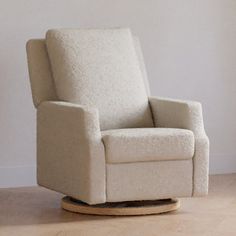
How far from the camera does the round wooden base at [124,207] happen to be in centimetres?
421

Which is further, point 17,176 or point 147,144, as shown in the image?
point 17,176

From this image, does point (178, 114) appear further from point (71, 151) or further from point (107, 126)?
point (71, 151)

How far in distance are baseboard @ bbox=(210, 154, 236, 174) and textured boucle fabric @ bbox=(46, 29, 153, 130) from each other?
112cm

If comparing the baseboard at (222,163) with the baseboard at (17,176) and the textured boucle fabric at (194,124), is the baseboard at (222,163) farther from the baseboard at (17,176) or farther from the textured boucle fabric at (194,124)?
the baseboard at (17,176)

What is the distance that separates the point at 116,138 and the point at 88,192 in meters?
0.31

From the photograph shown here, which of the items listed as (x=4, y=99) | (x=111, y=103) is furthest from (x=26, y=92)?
(x=111, y=103)

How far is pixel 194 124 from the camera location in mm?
4336

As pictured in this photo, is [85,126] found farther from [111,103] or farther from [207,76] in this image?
[207,76]

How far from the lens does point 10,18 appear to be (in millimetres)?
5039

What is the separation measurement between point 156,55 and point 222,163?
0.91 meters

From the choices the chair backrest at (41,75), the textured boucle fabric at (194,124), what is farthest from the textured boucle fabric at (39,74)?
the textured boucle fabric at (194,124)

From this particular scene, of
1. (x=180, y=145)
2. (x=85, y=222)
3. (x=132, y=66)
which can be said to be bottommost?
(x=85, y=222)

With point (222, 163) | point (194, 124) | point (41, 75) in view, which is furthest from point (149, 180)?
point (222, 163)

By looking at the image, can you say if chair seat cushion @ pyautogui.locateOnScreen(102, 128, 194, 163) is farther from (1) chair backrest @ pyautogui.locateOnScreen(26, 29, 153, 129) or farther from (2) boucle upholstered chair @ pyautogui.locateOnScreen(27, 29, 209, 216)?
(1) chair backrest @ pyautogui.locateOnScreen(26, 29, 153, 129)
